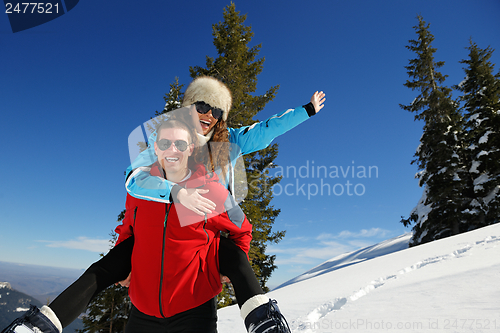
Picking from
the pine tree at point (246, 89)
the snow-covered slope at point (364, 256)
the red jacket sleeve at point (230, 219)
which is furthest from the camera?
the snow-covered slope at point (364, 256)

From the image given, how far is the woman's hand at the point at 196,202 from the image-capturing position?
1399 millimetres

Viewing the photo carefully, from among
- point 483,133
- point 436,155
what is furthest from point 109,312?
point 483,133

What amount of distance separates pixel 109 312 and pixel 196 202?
10991mm

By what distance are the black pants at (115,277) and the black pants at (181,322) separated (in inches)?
9.4

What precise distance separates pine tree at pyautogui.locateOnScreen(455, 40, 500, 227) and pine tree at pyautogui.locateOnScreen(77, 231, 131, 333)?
1519cm

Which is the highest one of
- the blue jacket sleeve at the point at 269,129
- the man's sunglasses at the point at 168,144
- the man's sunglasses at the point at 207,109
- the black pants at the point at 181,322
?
the man's sunglasses at the point at 207,109

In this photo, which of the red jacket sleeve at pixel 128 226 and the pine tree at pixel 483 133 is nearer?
the red jacket sleeve at pixel 128 226

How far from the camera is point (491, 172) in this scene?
12.1 m

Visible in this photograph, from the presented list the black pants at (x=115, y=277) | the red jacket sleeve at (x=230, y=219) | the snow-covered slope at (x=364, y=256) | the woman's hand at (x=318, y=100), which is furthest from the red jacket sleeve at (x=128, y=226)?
the snow-covered slope at (x=364, y=256)

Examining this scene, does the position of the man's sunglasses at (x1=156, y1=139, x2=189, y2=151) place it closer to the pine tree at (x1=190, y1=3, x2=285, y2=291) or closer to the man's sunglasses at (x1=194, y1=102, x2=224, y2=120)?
the man's sunglasses at (x1=194, y1=102, x2=224, y2=120)

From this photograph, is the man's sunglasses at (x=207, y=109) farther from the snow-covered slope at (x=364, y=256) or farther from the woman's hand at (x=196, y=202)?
the snow-covered slope at (x=364, y=256)

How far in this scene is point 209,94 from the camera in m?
2.87

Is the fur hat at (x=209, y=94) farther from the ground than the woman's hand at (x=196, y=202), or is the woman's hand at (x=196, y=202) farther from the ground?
the fur hat at (x=209, y=94)

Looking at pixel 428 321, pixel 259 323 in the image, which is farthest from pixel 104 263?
pixel 428 321
